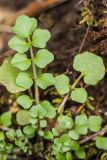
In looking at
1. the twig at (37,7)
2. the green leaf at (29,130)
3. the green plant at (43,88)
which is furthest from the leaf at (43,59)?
the twig at (37,7)

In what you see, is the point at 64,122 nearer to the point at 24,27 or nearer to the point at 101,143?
the point at 101,143

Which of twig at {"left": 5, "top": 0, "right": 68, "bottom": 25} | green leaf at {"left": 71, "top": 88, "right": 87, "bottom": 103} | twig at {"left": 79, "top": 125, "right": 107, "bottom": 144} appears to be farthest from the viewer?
twig at {"left": 5, "top": 0, "right": 68, "bottom": 25}

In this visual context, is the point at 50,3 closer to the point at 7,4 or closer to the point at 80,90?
the point at 7,4

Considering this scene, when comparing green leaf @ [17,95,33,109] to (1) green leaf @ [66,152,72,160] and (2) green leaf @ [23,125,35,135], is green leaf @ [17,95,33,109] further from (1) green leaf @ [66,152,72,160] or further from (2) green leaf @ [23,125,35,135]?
(1) green leaf @ [66,152,72,160]

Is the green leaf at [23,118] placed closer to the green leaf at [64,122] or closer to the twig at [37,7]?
the green leaf at [64,122]

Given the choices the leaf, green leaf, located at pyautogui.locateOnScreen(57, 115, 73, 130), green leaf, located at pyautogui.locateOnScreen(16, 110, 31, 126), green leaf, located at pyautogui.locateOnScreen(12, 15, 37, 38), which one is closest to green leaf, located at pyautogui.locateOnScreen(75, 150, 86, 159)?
green leaf, located at pyautogui.locateOnScreen(57, 115, 73, 130)

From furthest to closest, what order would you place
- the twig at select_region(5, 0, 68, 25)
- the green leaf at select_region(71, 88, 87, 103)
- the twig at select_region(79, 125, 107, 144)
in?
the twig at select_region(5, 0, 68, 25) → the twig at select_region(79, 125, 107, 144) → the green leaf at select_region(71, 88, 87, 103)
